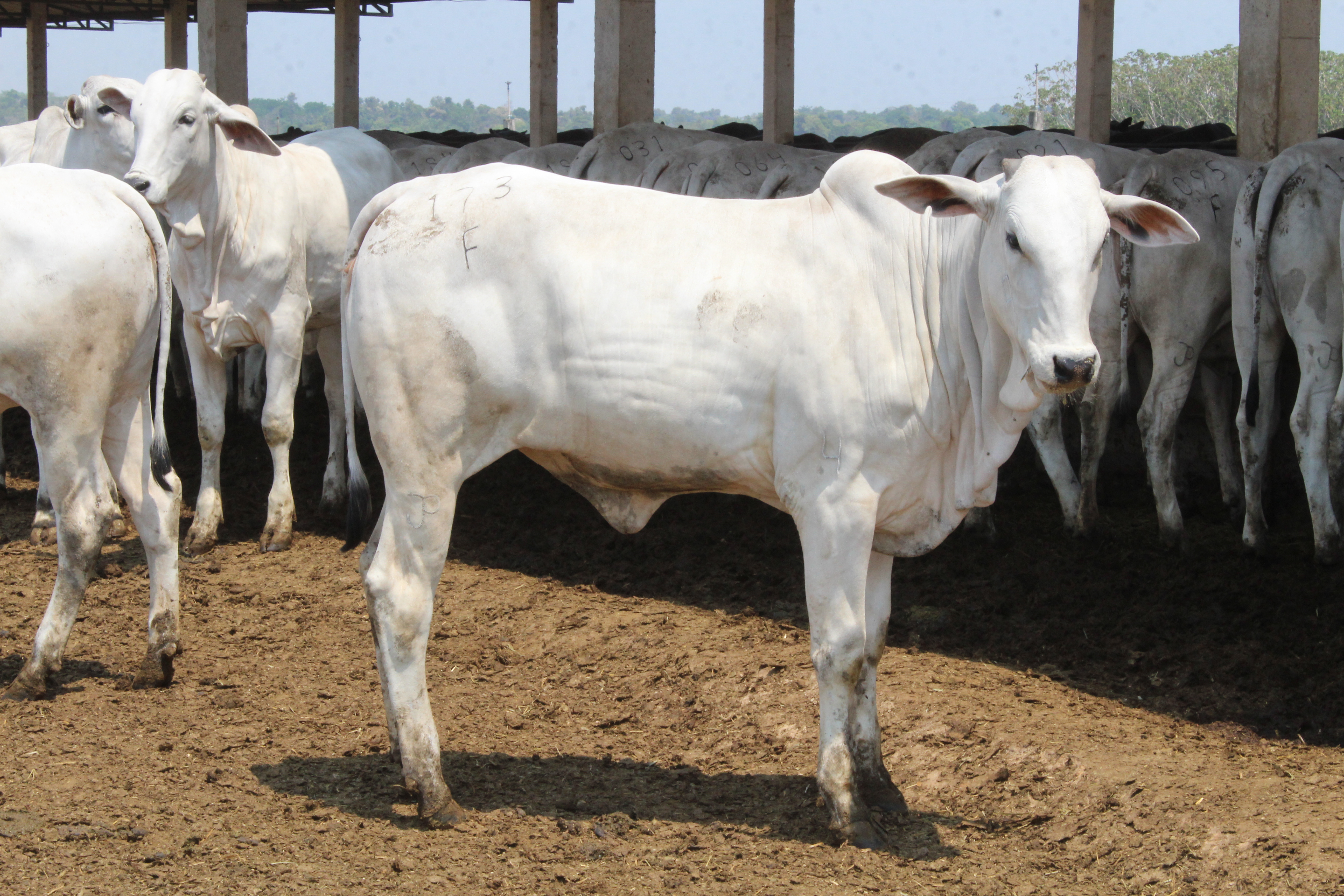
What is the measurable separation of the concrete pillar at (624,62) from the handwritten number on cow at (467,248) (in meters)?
8.27

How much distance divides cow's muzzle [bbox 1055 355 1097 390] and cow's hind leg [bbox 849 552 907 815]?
104cm

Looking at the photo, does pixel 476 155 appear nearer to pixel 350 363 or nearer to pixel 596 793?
pixel 350 363

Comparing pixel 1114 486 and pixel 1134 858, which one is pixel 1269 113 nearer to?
pixel 1114 486

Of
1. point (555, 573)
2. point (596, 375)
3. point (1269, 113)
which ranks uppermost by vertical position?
point (1269, 113)

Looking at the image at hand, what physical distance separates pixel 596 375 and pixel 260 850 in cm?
181

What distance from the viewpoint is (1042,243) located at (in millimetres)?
3908

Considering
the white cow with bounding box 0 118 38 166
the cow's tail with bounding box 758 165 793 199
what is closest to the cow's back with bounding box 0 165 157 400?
the cow's tail with bounding box 758 165 793 199

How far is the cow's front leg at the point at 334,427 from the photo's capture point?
916cm

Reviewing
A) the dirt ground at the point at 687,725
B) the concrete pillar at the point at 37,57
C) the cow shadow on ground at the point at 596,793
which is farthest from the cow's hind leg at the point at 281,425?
the concrete pillar at the point at 37,57

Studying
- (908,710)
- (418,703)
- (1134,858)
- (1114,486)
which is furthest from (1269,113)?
(418,703)

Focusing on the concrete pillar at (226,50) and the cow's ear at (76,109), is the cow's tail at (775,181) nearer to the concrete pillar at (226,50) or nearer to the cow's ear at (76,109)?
the cow's ear at (76,109)

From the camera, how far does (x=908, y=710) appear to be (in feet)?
18.2

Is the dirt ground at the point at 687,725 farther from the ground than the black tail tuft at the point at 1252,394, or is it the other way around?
the black tail tuft at the point at 1252,394

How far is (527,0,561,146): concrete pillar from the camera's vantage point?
18.4 metres
